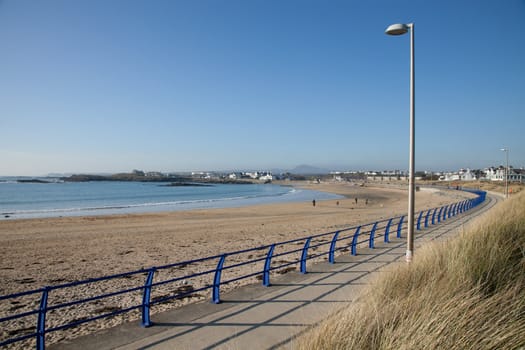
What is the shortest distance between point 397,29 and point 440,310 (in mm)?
6403

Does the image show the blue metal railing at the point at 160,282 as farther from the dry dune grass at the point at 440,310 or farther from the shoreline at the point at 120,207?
the shoreline at the point at 120,207

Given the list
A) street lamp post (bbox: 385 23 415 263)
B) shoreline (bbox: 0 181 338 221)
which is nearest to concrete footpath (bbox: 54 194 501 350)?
street lamp post (bbox: 385 23 415 263)

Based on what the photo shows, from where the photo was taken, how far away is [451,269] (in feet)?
16.5

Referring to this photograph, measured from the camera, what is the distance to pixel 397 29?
762 centimetres

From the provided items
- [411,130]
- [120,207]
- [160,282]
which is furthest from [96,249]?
[120,207]

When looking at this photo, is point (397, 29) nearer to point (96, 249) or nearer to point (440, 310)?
point (440, 310)

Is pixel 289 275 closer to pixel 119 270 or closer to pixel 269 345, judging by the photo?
pixel 269 345

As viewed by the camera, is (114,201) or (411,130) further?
(114,201)

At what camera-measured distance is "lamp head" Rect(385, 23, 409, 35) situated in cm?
759

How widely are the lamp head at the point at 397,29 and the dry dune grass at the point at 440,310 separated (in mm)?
5007

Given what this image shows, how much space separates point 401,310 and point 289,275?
489 centimetres

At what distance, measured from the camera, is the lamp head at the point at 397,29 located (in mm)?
7590

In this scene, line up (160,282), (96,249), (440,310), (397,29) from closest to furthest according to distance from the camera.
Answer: (440,310)
(160,282)
(397,29)
(96,249)

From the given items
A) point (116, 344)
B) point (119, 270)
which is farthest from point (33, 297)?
point (116, 344)
